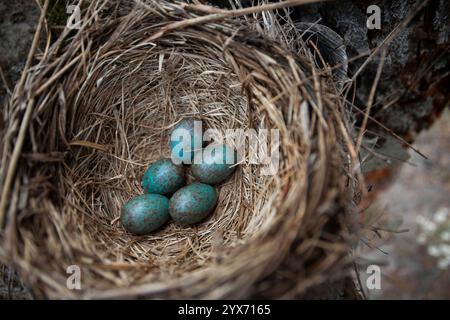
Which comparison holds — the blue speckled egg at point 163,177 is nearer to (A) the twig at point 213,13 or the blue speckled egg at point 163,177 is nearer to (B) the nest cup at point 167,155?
(B) the nest cup at point 167,155

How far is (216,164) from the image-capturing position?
1.80m

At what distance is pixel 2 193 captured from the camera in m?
1.33

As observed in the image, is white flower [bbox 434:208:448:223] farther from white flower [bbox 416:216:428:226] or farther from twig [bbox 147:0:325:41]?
twig [bbox 147:0:325:41]

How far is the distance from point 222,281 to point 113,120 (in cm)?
97

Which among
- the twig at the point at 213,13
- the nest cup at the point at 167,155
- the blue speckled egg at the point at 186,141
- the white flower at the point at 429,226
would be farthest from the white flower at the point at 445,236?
the twig at the point at 213,13

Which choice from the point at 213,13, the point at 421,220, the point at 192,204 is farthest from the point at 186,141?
the point at 421,220

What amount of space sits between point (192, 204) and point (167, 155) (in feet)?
1.19

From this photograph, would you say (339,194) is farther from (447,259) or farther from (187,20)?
(447,259)

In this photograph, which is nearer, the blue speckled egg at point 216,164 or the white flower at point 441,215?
the blue speckled egg at point 216,164

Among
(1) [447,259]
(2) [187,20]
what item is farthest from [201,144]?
(1) [447,259]

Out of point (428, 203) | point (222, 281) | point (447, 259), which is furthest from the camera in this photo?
point (428, 203)

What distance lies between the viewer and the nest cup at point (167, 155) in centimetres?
123

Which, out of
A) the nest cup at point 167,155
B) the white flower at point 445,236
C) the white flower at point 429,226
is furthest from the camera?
the white flower at point 429,226

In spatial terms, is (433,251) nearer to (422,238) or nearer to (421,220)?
(422,238)
